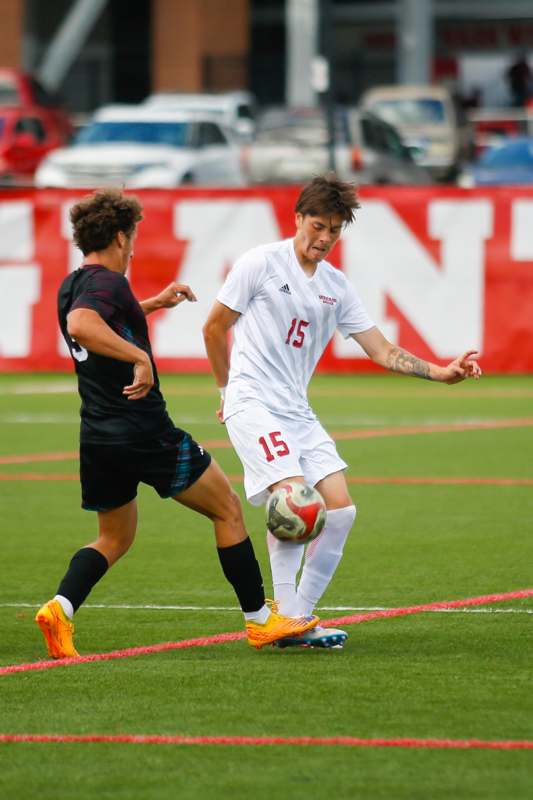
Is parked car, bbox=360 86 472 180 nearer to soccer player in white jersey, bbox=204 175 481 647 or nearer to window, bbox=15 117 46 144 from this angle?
window, bbox=15 117 46 144

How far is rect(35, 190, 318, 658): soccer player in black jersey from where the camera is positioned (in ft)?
24.7

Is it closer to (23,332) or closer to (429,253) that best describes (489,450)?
(429,253)

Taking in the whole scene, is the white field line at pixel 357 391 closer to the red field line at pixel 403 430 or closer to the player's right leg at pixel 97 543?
the red field line at pixel 403 430

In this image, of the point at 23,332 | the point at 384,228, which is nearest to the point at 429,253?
the point at 384,228

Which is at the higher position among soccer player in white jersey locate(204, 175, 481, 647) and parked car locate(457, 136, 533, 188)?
soccer player in white jersey locate(204, 175, 481, 647)

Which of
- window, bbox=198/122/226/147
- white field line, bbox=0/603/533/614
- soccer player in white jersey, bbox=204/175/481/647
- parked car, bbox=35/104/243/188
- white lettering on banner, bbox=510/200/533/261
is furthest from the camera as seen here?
window, bbox=198/122/226/147

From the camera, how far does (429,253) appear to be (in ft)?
68.8

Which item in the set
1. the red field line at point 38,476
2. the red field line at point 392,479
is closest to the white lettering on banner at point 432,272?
the red field line at point 392,479

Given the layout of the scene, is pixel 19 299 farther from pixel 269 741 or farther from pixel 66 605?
pixel 269 741

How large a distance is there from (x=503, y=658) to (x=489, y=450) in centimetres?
782

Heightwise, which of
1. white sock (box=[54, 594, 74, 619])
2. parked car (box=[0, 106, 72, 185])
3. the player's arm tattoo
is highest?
the player's arm tattoo

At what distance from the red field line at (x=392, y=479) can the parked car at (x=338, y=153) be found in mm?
19613

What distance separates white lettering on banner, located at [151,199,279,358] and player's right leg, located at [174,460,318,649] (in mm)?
13505

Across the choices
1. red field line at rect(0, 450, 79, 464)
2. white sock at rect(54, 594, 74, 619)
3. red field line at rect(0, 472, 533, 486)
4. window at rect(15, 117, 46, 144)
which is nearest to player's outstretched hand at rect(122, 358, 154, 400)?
white sock at rect(54, 594, 74, 619)
